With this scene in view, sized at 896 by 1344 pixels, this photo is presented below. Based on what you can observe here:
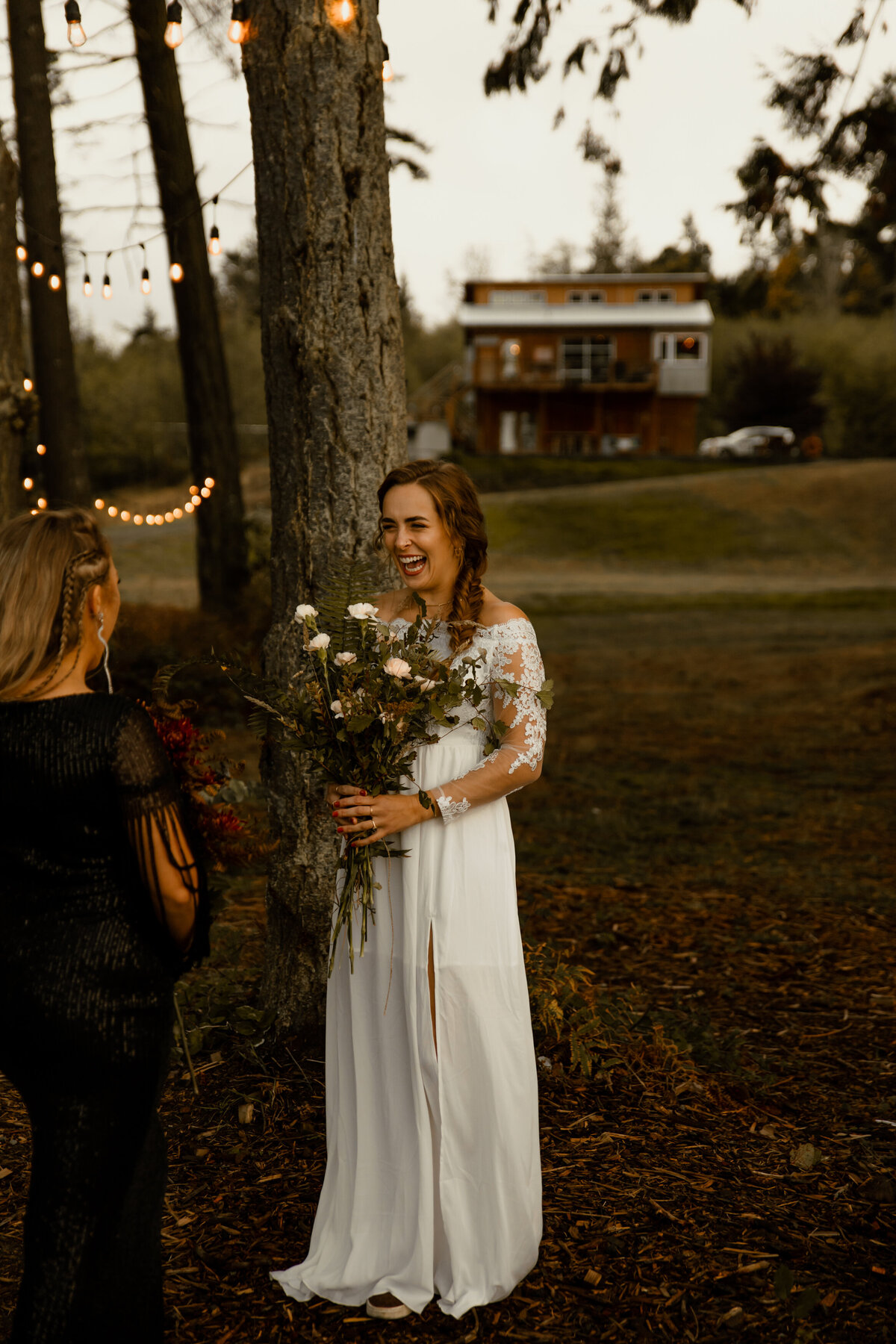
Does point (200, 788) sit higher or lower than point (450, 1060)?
higher

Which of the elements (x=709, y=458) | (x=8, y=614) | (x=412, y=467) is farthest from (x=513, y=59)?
Result: (x=709, y=458)

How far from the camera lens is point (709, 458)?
134 feet

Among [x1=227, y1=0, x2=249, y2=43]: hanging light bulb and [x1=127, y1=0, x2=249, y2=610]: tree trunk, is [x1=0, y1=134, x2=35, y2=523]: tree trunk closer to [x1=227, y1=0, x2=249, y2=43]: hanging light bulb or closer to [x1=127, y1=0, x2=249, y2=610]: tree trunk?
[x1=227, y1=0, x2=249, y2=43]: hanging light bulb

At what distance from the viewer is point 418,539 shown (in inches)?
118

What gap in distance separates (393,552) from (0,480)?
5.88 metres

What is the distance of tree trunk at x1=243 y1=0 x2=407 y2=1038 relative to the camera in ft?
12.8

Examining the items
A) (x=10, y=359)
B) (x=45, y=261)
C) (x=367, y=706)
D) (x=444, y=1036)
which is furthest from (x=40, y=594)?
(x=45, y=261)

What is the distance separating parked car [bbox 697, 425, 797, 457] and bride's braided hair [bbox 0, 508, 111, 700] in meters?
43.8

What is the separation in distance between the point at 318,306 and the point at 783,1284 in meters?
3.26

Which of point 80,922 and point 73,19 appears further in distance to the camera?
point 73,19

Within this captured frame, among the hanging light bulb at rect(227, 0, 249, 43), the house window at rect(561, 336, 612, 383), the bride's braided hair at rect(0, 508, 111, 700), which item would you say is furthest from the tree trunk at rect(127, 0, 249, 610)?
the house window at rect(561, 336, 612, 383)

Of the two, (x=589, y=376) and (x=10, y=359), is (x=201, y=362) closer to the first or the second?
(x=10, y=359)

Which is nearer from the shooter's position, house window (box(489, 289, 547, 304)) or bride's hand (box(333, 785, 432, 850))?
bride's hand (box(333, 785, 432, 850))

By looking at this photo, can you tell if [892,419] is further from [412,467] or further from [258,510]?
[412,467]
